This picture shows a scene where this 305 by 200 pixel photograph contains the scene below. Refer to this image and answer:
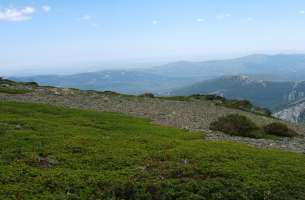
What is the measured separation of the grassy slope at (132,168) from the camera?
62.1 ft

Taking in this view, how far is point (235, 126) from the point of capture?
3903cm

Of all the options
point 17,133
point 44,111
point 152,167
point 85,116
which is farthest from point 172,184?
point 44,111

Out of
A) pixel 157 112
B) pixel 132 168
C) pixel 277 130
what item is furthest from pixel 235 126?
pixel 132 168

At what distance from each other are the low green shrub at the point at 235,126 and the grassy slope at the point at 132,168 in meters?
10.4

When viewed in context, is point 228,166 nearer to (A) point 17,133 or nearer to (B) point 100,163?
(B) point 100,163

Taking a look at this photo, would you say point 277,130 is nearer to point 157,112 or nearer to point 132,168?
point 157,112

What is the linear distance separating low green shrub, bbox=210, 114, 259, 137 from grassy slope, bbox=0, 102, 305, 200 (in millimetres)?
10397

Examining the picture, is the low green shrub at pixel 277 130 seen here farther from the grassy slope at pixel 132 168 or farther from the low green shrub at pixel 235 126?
the grassy slope at pixel 132 168

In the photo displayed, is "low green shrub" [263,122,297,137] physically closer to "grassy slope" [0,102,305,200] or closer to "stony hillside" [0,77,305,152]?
"stony hillside" [0,77,305,152]

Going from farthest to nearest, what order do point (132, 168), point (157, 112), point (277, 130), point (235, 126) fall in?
1. point (157, 112)
2. point (277, 130)
3. point (235, 126)
4. point (132, 168)

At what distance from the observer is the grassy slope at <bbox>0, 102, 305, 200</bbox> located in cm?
1892

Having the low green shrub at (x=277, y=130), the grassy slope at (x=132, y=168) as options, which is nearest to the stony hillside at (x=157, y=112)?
the low green shrub at (x=277, y=130)

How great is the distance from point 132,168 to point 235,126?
63.8 ft

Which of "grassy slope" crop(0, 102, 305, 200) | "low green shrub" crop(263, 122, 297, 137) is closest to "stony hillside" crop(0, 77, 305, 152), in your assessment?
"low green shrub" crop(263, 122, 297, 137)
